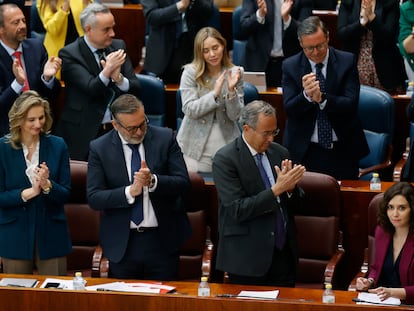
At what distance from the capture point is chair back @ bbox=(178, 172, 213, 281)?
5.62 m

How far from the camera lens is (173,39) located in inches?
282

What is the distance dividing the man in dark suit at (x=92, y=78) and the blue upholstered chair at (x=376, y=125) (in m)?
1.33

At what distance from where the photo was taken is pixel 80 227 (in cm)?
579

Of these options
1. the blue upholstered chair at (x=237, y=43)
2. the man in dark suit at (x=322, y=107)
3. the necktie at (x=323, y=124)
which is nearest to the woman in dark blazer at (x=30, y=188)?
the man in dark suit at (x=322, y=107)

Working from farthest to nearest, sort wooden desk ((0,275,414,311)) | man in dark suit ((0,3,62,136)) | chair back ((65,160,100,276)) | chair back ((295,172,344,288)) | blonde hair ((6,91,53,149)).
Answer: man in dark suit ((0,3,62,136))
chair back ((65,160,100,276))
chair back ((295,172,344,288))
blonde hair ((6,91,53,149))
wooden desk ((0,275,414,311))

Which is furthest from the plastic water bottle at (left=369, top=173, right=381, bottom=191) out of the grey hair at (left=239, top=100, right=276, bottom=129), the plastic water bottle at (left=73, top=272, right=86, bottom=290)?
the plastic water bottle at (left=73, top=272, right=86, bottom=290)

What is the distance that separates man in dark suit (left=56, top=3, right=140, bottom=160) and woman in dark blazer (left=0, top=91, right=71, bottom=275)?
2.92ft

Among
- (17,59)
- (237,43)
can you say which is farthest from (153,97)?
(237,43)

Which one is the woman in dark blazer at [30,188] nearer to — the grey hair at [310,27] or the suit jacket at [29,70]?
the suit jacket at [29,70]

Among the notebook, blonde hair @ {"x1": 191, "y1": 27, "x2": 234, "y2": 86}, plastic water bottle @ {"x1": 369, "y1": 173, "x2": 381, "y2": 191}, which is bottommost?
plastic water bottle @ {"x1": 369, "y1": 173, "x2": 381, "y2": 191}

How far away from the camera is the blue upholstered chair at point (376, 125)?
641 cm

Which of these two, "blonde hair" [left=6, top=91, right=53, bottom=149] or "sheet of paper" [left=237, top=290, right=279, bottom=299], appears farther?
"blonde hair" [left=6, top=91, right=53, bottom=149]

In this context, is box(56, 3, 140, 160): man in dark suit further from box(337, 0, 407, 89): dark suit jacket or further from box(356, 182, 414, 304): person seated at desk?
box(356, 182, 414, 304): person seated at desk

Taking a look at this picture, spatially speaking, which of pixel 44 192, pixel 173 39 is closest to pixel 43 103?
pixel 44 192
